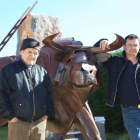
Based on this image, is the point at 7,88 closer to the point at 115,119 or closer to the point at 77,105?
the point at 77,105

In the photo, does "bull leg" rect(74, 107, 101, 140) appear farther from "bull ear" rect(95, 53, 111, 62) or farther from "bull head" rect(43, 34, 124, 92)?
"bull ear" rect(95, 53, 111, 62)

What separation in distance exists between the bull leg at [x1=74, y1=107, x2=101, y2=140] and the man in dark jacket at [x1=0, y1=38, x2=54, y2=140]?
69cm

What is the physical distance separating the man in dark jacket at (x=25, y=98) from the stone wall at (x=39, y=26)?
456cm

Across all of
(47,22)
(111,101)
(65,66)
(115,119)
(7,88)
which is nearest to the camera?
(7,88)

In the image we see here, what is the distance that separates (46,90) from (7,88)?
1.40 ft

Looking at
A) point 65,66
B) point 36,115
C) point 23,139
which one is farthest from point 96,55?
point 23,139

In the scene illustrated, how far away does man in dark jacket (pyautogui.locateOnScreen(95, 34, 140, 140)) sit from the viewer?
2.84 meters

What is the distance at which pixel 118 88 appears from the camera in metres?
2.99

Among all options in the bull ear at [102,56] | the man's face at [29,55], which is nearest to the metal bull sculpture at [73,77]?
the bull ear at [102,56]

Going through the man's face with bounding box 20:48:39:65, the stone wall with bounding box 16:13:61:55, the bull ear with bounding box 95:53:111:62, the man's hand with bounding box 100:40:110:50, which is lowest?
the bull ear with bounding box 95:53:111:62

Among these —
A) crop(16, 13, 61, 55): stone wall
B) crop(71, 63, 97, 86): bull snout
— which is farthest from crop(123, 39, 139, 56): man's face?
crop(16, 13, 61, 55): stone wall

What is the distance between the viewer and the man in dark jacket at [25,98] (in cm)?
232

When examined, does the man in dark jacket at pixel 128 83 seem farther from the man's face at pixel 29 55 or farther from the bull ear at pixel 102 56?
the man's face at pixel 29 55

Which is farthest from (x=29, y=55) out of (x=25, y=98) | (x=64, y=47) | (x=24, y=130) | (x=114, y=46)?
(x=114, y=46)
